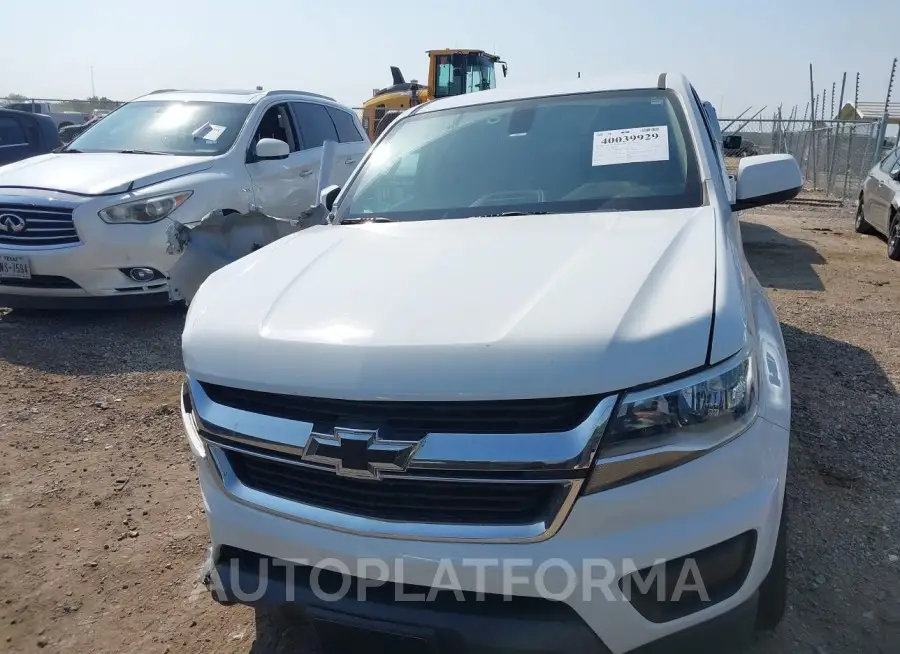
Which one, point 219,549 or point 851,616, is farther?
point 851,616

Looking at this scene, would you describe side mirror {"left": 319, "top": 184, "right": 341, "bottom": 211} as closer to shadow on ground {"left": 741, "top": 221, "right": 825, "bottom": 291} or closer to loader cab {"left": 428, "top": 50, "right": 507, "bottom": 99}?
shadow on ground {"left": 741, "top": 221, "right": 825, "bottom": 291}

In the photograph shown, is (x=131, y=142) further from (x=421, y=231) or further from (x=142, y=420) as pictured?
(x=421, y=231)

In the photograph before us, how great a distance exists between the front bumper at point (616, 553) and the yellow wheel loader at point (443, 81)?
47.4ft

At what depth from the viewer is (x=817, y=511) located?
288 cm

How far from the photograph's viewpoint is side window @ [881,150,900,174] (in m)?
9.43

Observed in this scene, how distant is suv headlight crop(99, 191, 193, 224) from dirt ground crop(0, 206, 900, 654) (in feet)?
2.74

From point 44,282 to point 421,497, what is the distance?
473cm

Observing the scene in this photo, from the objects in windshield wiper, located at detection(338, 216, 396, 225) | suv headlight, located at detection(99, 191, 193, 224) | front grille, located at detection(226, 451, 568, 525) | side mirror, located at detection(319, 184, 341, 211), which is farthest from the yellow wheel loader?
front grille, located at detection(226, 451, 568, 525)

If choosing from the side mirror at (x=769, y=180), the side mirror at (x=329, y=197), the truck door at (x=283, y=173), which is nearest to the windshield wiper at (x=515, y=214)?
the side mirror at (x=769, y=180)

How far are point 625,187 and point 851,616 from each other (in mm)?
1651

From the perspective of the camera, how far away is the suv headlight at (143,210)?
17.0 ft

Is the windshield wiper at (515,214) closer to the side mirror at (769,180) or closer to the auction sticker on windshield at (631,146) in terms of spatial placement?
the auction sticker on windshield at (631,146)

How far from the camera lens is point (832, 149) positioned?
15961 millimetres

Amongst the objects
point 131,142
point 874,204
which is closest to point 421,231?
point 131,142
